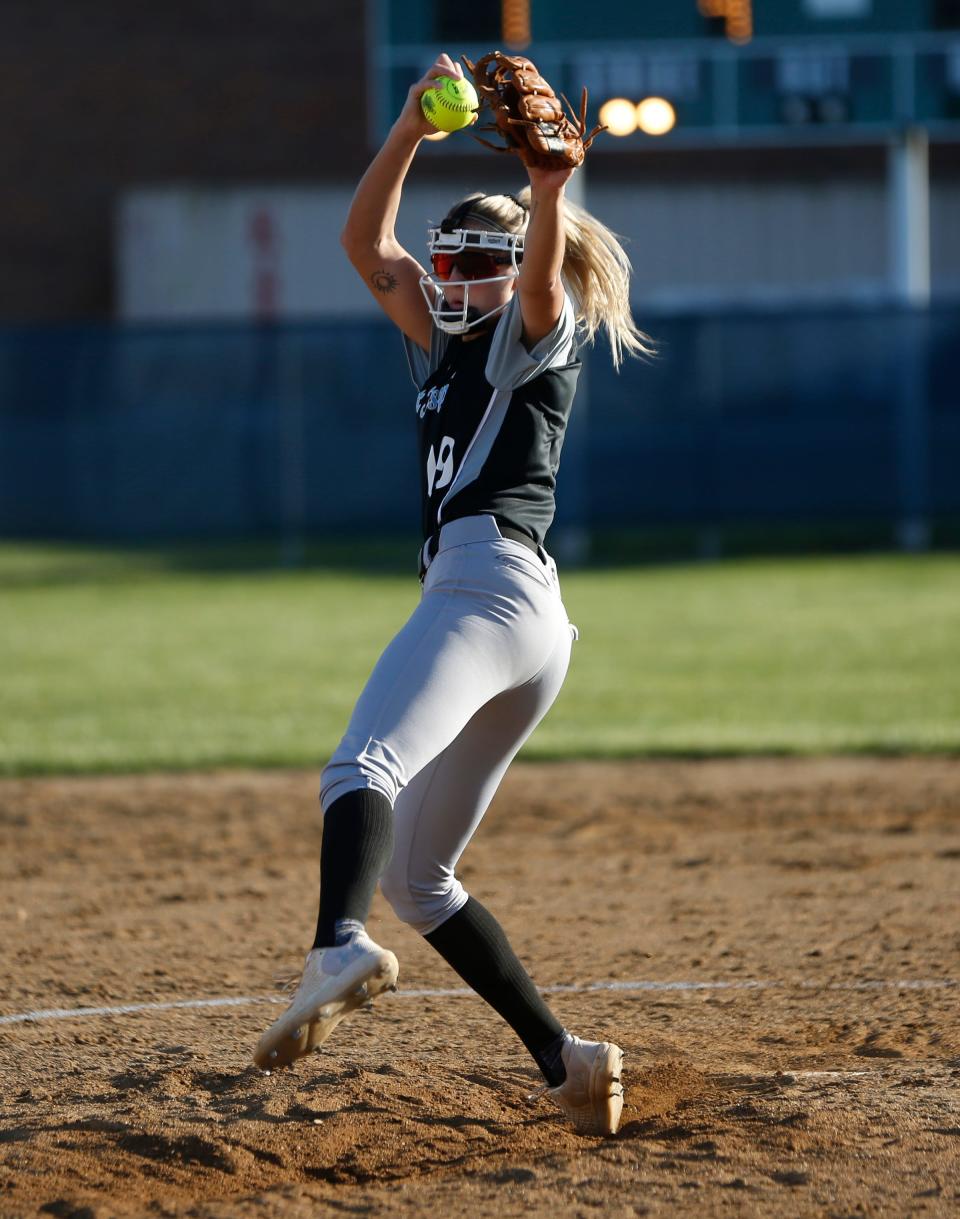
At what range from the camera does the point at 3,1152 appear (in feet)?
10.4

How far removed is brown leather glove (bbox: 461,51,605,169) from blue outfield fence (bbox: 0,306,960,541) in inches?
514

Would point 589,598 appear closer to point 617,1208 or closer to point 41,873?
point 41,873

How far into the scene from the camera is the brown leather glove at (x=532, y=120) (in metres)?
3.07

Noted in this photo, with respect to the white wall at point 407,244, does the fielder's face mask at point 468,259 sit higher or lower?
lower

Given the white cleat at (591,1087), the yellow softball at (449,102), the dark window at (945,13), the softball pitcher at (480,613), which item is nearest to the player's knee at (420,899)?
the softball pitcher at (480,613)

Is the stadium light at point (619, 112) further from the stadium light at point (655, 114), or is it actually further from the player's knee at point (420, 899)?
the player's knee at point (420, 899)

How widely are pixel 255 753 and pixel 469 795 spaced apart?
5.07 metres

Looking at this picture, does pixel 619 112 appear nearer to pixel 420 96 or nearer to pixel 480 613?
pixel 420 96

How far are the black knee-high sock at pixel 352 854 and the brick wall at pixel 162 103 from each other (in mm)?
23349

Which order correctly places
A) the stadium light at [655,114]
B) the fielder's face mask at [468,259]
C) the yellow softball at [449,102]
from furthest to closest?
the stadium light at [655,114]
the yellow softball at [449,102]
the fielder's face mask at [468,259]

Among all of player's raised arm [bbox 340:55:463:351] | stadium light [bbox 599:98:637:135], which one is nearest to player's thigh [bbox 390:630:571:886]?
player's raised arm [bbox 340:55:463:351]

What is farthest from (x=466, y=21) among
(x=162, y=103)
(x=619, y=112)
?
(x=162, y=103)

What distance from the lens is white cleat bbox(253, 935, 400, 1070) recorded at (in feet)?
9.02

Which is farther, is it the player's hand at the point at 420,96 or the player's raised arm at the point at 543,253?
the player's hand at the point at 420,96
